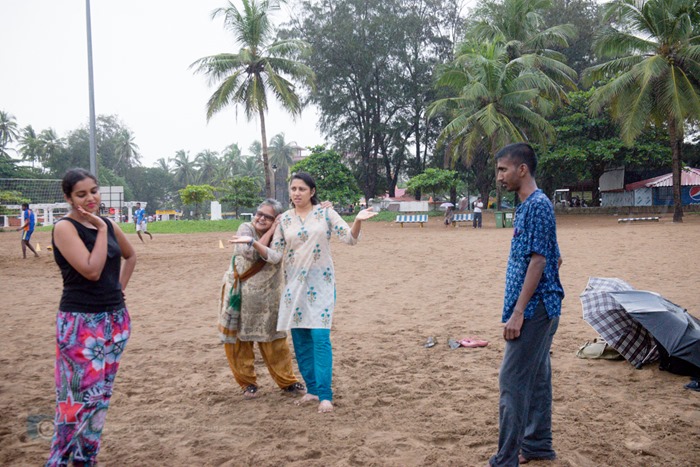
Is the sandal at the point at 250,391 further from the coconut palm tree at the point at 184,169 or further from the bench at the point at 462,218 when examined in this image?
the coconut palm tree at the point at 184,169

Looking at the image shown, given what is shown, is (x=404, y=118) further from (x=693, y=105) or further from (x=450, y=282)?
(x=450, y=282)

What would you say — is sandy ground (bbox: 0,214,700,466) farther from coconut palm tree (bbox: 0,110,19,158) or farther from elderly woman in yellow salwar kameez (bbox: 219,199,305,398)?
coconut palm tree (bbox: 0,110,19,158)

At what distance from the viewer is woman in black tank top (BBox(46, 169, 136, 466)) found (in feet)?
8.93

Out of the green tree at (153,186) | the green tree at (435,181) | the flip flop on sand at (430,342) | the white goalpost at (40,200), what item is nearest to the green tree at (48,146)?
the white goalpost at (40,200)

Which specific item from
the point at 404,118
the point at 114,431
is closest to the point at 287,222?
the point at 114,431

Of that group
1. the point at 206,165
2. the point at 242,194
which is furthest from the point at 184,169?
the point at 242,194

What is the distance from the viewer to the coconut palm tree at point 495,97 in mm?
24531

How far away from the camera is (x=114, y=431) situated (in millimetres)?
3688

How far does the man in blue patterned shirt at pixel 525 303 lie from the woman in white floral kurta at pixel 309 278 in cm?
142

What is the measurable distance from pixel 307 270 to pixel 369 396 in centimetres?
121

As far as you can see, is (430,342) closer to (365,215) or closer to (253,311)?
(365,215)

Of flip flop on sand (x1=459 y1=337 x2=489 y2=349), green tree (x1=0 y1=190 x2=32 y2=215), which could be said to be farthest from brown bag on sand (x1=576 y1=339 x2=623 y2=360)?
green tree (x1=0 y1=190 x2=32 y2=215)

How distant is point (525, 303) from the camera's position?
2.73 metres

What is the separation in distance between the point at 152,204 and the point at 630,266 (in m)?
70.0
